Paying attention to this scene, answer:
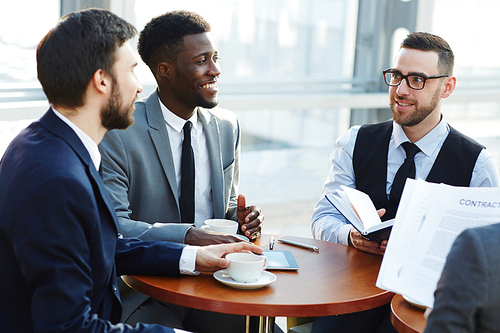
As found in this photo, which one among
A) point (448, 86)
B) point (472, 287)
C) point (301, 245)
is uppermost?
point (448, 86)

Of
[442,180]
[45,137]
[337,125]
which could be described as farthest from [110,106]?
[337,125]

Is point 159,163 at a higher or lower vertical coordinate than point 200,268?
higher

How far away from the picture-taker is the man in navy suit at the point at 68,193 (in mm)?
1089

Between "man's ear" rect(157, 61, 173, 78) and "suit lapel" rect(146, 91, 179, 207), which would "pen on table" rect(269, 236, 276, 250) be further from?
"man's ear" rect(157, 61, 173, 78)

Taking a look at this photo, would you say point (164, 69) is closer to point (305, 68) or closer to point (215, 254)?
point (215, 254)

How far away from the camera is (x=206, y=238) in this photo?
1.75m

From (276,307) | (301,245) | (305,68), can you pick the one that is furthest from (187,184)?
(305,68)

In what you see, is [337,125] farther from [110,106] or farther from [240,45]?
[110,106]

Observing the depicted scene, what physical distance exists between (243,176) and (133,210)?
8.27ft

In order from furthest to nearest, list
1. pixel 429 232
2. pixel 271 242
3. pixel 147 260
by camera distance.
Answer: pixel 271 242 → pixel 147 260 → pixel 429 232

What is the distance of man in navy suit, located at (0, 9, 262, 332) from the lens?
109cm

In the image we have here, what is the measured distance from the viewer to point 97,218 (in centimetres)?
120

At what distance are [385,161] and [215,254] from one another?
1035 millimetres

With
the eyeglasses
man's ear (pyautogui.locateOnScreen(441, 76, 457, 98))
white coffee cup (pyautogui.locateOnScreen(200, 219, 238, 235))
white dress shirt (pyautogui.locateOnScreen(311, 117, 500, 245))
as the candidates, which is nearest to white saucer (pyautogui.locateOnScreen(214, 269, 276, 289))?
white coffee cup (pyautogui.locateOnScreen(200, 219, 238, 235))
